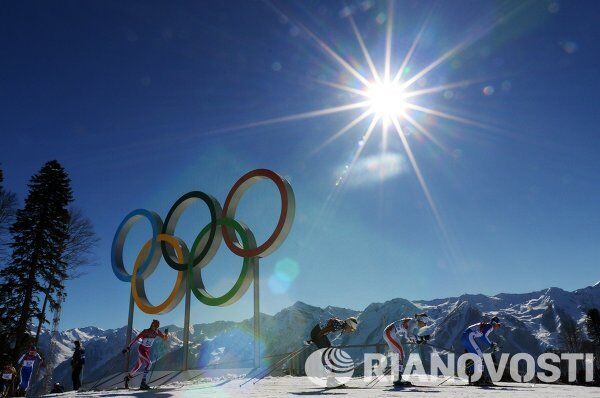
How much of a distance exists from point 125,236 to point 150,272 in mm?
3556

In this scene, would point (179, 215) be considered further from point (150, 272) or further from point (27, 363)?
point (27, 363)

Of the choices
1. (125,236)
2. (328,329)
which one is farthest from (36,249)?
(328,329)

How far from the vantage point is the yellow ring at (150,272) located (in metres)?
19.0

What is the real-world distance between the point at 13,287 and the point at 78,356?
46.4 feet

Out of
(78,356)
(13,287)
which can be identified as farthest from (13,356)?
(78,356)

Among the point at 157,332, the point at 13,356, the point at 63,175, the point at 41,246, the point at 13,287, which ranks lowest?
the point at 13,356

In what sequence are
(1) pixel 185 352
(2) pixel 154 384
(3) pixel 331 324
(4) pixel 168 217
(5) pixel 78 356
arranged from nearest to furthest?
(3) pixel 331 324 < (2) pixel 154 384 < (5) pixel 78 356 < (1) pixel 185 352 < (4) pixel 168 217

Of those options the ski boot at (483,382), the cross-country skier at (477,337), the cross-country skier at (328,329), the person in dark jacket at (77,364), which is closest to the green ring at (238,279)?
the person in dark jacket at (77,364)

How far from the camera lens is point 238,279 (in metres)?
17.2

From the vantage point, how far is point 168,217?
20875mm

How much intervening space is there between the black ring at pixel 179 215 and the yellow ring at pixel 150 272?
0.28m

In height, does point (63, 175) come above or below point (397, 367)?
above

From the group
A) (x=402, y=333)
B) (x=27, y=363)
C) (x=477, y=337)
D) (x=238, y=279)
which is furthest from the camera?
(x=238, y=279)

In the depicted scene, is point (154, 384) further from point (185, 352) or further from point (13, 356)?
point (13, 356)
